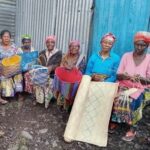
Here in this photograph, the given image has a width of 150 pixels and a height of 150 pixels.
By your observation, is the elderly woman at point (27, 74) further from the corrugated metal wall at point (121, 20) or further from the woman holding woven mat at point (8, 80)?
the corrugated metal wall at point (121, 20)

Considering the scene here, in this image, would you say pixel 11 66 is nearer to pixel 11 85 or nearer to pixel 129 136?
pixel 11 85

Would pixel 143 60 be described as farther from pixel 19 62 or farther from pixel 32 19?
pixel 32 19

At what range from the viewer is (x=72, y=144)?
15.1ft

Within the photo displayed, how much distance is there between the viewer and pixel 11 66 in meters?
5.72

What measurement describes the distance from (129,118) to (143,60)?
40.0 inches

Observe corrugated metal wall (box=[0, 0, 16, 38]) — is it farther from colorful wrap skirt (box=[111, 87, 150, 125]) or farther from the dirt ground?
colorful wrap skirt (box=[111, 87, 150, 125])

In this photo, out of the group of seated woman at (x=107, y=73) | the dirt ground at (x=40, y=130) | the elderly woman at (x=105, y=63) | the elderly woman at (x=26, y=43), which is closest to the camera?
the dirt ground at (x=40, y=130)

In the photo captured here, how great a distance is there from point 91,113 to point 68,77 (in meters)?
0.86

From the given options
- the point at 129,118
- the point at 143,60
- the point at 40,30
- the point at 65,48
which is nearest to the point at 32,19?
the point at 40,30

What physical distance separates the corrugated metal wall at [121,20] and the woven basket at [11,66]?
170cm

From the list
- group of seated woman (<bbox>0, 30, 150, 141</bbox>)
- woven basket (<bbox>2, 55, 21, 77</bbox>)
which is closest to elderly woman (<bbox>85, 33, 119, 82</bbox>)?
group of seated woman (<bbox>0, 30, 150, 141</bbox>)

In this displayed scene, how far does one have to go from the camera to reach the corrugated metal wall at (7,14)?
26.9 feet

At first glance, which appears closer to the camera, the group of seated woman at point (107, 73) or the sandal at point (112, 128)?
the group of seated woman at point (107, 73)

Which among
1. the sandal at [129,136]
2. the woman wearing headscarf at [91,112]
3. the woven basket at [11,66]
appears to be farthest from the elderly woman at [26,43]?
the sandal at [129,136]
